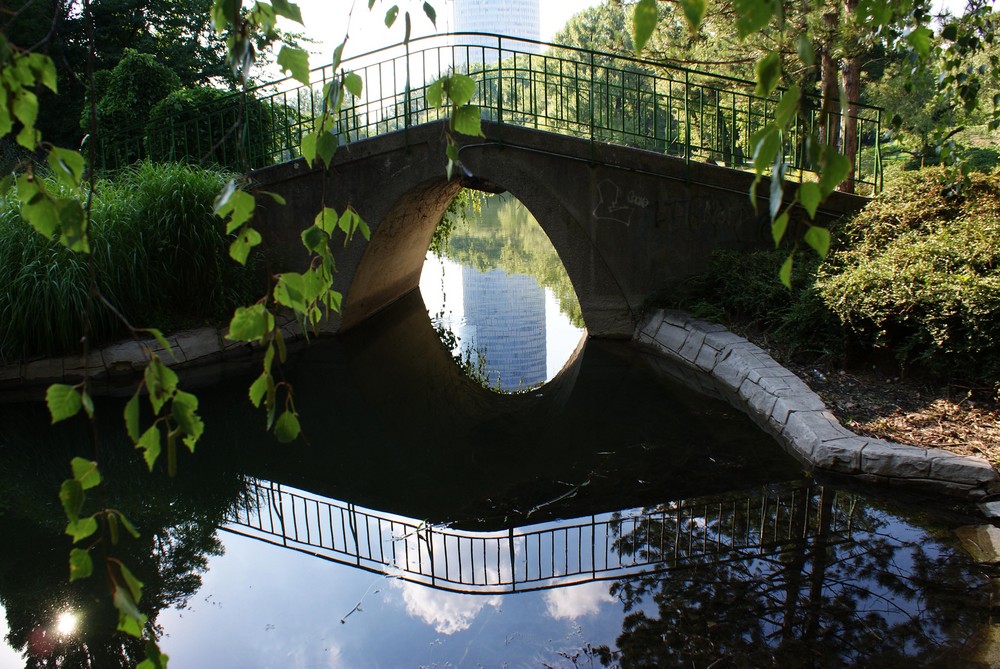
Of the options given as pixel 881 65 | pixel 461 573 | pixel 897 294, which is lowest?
pixel 461 573

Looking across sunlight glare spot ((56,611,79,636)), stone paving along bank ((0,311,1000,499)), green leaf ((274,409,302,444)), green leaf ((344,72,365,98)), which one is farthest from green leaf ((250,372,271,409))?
sunlight glare spot ((56,611,79,636))

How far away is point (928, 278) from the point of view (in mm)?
5734

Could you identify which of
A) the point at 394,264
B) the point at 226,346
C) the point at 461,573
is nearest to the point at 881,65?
the point at 394,264

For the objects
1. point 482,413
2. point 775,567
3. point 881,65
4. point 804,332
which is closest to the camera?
point 775,567

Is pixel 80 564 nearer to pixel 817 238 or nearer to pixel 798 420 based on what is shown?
pixel 817 238

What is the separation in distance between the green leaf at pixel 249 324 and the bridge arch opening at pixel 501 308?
22.8 feet

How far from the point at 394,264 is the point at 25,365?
16.5ft

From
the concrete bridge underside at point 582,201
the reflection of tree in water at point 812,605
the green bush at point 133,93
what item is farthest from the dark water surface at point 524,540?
the green bush at point 133,93

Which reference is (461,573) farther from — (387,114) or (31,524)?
(387,114)

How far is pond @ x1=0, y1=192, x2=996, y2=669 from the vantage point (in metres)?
3.64

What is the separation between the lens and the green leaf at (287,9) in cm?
136

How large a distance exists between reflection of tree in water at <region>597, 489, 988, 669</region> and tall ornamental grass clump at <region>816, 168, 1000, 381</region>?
1740mm

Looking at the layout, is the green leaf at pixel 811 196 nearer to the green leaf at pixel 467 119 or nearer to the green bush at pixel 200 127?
the green leaf at pixel 467 119

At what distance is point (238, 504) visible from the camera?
215 inches
